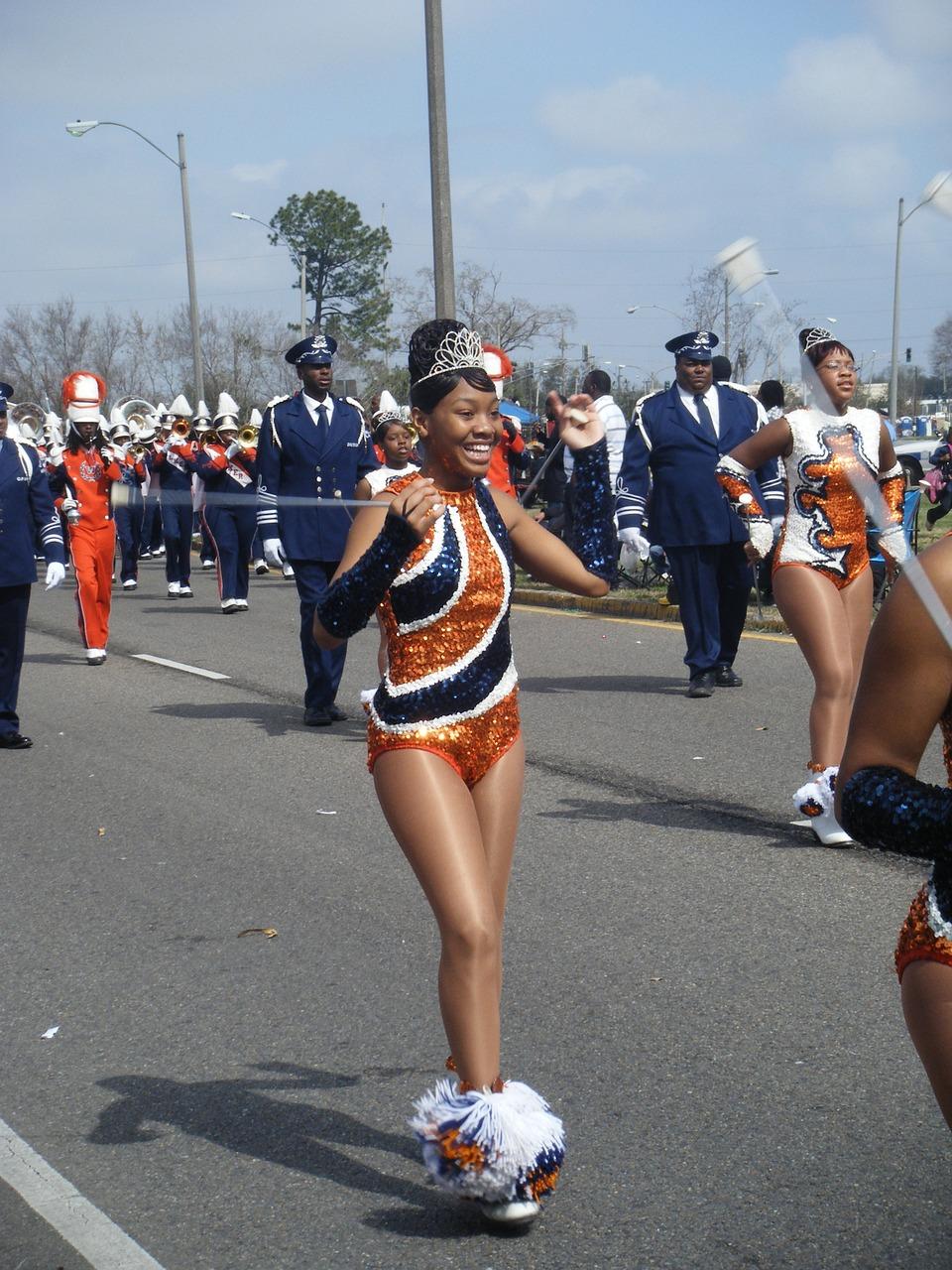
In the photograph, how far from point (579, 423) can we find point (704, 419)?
656 cm

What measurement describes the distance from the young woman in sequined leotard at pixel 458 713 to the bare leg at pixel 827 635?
2.70m

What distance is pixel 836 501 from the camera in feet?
22.8

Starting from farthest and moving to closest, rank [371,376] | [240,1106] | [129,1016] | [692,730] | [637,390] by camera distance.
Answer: [371,376] → [637,390] → [692,730] → [129,1016] → [240,1106]

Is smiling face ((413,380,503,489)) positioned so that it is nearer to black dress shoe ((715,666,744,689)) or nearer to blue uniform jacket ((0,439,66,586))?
blue uniform jacket ((0,439,66,586))

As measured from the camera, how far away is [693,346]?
33.1 ft

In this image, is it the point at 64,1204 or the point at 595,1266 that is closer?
Answer: the point at 595,1266

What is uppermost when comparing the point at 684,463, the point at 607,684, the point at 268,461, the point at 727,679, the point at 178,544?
the point at 268,461

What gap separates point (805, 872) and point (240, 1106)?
8.92 ft

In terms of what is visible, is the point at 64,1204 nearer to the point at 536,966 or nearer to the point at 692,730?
the point at 536,966

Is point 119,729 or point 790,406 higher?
point 790,406

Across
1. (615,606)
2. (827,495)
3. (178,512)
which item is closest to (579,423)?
(827,495)

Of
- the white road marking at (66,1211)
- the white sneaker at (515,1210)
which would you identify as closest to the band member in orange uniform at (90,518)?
the white road marking at (66,1211)

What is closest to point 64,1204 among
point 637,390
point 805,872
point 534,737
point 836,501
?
point 805,872

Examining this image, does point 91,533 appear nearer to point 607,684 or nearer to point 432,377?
point 607,684
